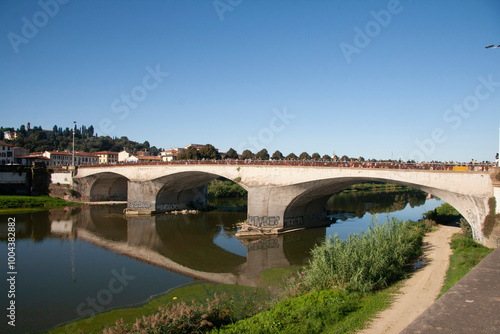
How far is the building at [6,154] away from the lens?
56.2 m

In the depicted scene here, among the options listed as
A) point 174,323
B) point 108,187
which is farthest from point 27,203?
point 174,323

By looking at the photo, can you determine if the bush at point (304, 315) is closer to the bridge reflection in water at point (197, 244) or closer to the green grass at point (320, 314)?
the green grass at point (320, 314)

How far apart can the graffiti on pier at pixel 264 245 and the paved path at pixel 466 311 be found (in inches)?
713

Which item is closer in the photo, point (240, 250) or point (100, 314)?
point (100, 314)

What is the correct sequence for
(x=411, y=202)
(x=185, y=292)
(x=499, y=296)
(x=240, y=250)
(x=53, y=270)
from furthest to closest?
(x=411, y=202) < (x=240, y=250) < (x=53, y=270) < (x=185, y=292) < (x=499, y=296)

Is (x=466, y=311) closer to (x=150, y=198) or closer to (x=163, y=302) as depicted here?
(x=163, y=302)

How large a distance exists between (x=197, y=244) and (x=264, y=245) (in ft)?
15.9

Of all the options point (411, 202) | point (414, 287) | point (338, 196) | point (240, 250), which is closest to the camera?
point (414, 287)

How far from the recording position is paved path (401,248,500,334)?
140 inches

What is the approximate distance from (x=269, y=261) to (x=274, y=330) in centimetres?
1138

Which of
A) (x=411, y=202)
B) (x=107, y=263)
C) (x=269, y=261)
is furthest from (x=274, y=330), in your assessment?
(x=411, y=202)

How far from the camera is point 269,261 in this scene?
1961 centimetres

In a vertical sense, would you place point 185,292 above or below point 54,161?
below

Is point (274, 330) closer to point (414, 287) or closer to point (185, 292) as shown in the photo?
point (414, 287)
